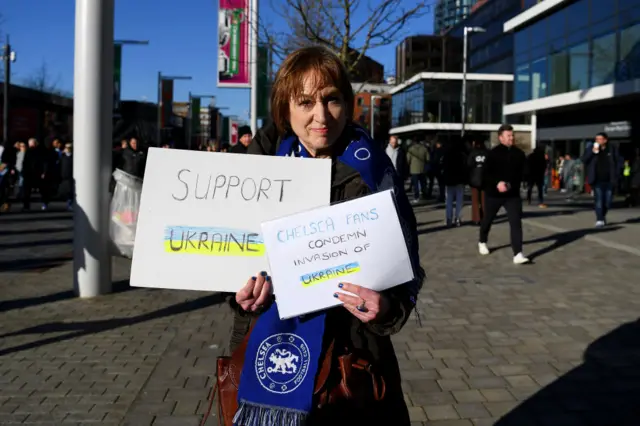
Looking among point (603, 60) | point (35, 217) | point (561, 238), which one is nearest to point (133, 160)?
point (35, 217)

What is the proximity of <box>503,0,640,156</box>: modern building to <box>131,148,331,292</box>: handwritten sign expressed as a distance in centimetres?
2663

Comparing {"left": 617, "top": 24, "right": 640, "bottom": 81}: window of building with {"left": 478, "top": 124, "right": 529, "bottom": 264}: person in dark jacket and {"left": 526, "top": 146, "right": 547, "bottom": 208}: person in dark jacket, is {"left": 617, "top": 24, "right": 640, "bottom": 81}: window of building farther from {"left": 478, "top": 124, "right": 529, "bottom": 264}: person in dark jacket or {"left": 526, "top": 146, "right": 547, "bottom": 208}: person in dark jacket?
{"left": 478, "top": 124, "right": 529, "bottom": 264}: person in dark jacket

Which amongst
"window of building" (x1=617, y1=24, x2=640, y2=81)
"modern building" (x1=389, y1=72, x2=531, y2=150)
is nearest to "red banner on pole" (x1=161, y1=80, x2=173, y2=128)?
"modern building" (x1=389, y1=72, x2=531, y2=150)

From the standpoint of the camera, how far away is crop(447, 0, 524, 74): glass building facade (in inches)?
1994

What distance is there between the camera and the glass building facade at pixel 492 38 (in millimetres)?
50656

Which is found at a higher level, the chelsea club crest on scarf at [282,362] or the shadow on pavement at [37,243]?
the chelsea club crest on scarf at [282,362]

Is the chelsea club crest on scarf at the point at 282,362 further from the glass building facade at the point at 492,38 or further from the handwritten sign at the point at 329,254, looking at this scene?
the glass building facade at the point at 492,38

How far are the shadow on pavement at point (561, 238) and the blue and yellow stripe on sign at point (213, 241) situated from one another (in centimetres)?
862

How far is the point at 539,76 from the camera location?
36156mm

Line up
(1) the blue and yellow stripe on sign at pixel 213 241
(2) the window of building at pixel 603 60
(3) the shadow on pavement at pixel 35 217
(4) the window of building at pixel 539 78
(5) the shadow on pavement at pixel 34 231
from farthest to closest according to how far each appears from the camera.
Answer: (4) the window of building at pixel 539 78, (2) the window of building at pixel 603 60, (3) the shadow on pavement at pixel 35 217, (5) the shadow on pavement at pixel 34 231, (1) the blue and yellow stripe on sign at pixel 213 241

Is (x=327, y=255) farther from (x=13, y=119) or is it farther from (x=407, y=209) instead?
(x=13, y=119)

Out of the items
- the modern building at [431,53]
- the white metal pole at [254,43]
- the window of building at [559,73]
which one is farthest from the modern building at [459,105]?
the white metal pole at [254,43]

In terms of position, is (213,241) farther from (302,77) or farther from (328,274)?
(302,77)

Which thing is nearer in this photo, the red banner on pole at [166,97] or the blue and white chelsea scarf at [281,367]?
the blue and white chelsea scarf at [281,367]
